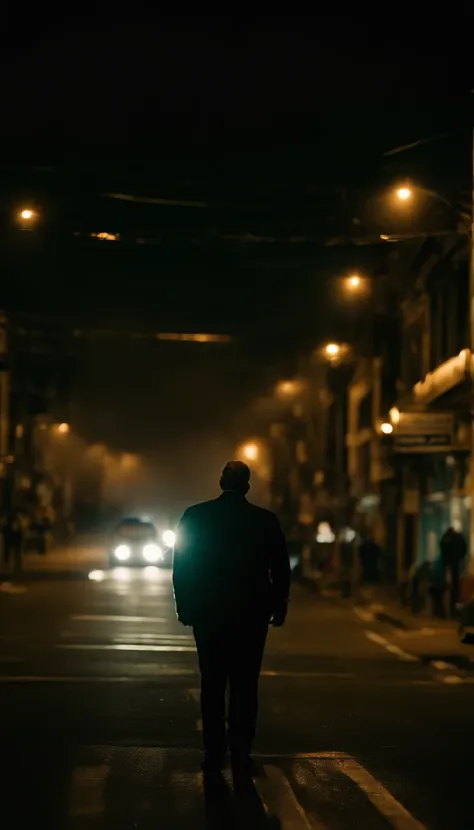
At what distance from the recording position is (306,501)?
94938 millimetres

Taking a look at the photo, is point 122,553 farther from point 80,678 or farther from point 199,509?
point 199,509

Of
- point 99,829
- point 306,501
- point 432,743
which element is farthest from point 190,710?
point 306,501

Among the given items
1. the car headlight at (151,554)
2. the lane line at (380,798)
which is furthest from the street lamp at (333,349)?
the lane line at (380,798)

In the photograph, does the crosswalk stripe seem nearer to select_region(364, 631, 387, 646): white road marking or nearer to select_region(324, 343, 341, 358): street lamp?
select_region(364, 631, 387, 646): white road marking

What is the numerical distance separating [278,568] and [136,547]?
4613 cm

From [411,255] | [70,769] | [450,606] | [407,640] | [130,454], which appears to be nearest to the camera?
[70,769]

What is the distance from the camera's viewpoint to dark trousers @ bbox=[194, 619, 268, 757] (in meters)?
10.8

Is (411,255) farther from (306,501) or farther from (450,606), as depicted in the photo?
(306,501)

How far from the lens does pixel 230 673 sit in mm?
10914

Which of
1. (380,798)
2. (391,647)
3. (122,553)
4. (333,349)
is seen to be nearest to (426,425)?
(391,647)

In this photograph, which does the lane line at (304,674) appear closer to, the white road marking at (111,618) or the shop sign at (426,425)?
the white road marking at (111,618)

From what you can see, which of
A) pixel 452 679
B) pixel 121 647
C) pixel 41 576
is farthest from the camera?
pixel 41 576

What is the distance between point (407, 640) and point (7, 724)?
13356 millimetres

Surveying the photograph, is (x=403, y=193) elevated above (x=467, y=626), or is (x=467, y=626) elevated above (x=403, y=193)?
(x=403, y=193)
